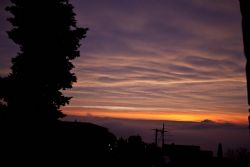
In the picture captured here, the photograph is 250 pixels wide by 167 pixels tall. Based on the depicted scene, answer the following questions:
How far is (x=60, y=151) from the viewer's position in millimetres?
17375

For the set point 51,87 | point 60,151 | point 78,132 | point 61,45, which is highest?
point 61,45

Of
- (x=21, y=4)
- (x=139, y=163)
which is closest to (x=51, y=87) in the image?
(x=21, y=4)

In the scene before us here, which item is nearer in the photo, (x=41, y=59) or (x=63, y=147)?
(x=41, y=59)

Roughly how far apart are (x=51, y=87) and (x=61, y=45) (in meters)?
2.69

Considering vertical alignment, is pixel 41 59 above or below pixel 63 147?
above

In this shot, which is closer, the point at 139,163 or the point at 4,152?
the point at 4,152

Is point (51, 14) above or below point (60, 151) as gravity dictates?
above

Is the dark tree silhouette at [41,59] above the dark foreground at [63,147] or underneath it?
above

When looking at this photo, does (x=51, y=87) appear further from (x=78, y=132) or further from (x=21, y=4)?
(x=21, y=4)

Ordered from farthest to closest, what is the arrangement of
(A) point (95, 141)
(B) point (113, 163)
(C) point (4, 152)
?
(B) point (113, 163) → (A) point (95, 141) → (C) point (4, 152)

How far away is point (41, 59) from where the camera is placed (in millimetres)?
16422

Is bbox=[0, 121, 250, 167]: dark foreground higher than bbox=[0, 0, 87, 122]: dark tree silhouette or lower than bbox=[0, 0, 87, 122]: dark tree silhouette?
lower

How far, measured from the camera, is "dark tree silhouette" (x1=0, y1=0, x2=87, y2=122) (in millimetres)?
15508

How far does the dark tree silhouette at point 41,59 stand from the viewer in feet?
50.9
